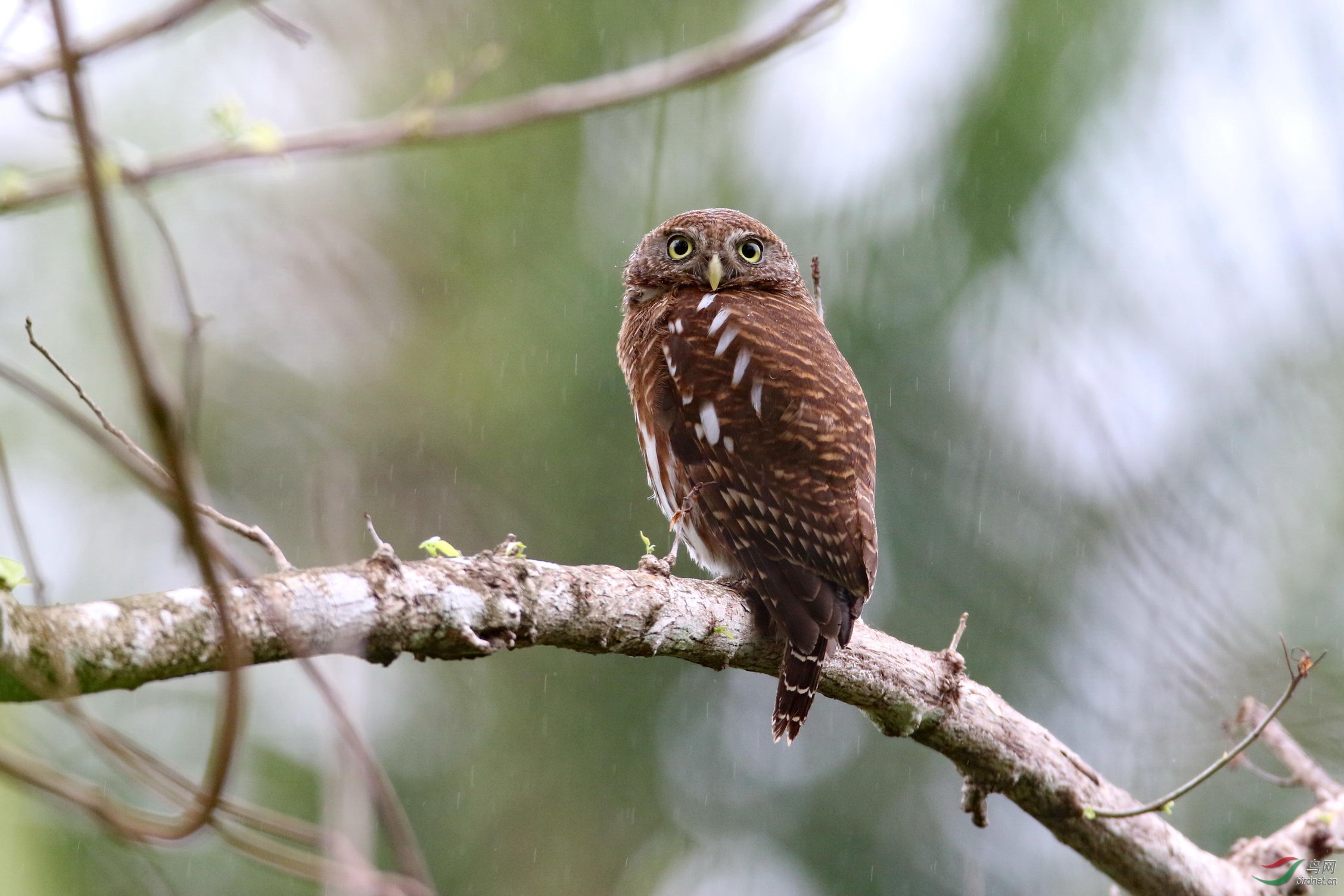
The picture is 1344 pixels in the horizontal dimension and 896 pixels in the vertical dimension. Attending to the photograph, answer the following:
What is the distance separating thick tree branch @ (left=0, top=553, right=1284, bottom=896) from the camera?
5.59ft

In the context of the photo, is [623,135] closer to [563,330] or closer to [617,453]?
[563,330]

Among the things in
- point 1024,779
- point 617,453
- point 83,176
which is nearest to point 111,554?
point 617,453

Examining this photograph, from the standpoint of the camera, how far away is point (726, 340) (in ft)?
11.9

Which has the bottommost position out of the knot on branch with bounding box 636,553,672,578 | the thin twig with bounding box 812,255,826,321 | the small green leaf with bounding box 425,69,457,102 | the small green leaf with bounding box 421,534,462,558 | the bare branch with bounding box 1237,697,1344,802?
the bare branch with bounding box 1237,697,1344,802

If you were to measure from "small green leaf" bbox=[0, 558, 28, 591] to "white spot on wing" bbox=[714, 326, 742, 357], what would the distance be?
2.28 metres

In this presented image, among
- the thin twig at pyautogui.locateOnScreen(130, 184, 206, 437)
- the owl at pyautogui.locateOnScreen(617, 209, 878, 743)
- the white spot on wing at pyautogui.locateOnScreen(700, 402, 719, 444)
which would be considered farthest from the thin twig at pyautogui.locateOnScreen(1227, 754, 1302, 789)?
the thin twig at pyautogui.locateOnScreen(130, 184, 206, 437)

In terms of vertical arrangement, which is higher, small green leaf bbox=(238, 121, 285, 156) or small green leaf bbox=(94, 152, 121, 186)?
small green leaf bbox=(238, 121, 285, 156)

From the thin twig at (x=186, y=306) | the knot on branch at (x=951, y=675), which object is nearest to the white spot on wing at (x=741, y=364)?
the knot on branch at (x=951, y=675)

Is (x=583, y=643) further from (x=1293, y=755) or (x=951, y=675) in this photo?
(x=1293, y=755)

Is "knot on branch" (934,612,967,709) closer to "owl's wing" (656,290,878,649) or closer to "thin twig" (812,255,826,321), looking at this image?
"owl's wing" (656,290,878,649)

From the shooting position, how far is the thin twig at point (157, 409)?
786 mm
